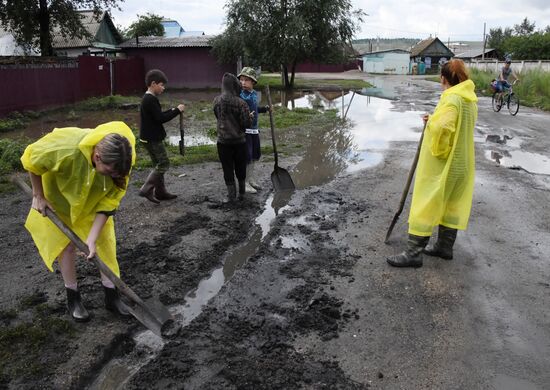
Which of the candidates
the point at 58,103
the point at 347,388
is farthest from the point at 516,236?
the point at 58,103

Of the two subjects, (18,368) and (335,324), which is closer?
(18,368)

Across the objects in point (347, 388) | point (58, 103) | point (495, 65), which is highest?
point (495, 65)

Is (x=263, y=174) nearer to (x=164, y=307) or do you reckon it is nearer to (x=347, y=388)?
(x=164, y=307)

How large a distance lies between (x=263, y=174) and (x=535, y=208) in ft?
13.2

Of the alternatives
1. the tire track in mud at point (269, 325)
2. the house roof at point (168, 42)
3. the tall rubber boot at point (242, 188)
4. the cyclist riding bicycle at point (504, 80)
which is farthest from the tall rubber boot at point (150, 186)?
the house roof at point (168, 42)

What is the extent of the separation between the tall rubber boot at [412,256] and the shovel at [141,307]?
2.14 metres

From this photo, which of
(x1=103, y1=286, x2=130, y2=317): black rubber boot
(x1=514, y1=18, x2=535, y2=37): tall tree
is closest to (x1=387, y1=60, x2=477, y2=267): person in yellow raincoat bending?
(x1=103, y1=286, x2=130, y2=317): black rubber boot

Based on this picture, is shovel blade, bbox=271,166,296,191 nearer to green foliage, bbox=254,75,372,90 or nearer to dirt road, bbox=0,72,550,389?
dirt road, bbox=0,72,550,389

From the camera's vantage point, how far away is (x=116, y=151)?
262 cm

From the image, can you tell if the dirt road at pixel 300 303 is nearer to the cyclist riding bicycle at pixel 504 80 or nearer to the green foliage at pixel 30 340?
the green foliage at pixel 30 340

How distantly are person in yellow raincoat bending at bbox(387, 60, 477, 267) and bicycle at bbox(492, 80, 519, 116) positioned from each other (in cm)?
1352

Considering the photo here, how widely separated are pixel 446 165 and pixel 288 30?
23293 mm

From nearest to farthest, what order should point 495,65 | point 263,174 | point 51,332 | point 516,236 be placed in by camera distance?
point 51,332 → point 516,236 → point 263,174 → point 495,65

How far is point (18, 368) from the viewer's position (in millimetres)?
2889
